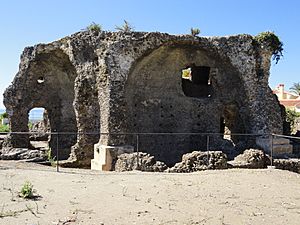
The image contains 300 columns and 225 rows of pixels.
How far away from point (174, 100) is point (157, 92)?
2.93ft

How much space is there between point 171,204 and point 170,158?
364 inches

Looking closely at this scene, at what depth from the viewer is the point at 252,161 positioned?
468 inches

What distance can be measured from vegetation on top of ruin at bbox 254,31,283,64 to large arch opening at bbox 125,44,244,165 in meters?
1.54

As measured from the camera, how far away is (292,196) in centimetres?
742

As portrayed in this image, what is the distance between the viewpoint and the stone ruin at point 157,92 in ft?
44.7

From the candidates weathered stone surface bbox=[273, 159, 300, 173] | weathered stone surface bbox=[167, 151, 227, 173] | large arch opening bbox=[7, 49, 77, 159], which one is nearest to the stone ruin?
large arch opening bbox=[7, 49, 77, 159]

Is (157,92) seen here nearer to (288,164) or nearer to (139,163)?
(139,163)

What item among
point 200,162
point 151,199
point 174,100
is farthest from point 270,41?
point 151,199

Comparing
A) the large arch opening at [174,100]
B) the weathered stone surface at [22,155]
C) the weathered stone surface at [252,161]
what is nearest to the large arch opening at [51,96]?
the weathered stone surface at [22,155]

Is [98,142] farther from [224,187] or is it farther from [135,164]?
[224,187]

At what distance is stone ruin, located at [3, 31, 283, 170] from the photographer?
1363cm

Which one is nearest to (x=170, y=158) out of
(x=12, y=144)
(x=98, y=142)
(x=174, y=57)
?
(x=98, y=142)

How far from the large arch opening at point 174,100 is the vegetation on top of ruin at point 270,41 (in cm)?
154

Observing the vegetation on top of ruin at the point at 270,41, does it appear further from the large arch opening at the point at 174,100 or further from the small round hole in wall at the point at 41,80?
the small round hole in wall at the point at 41,80
